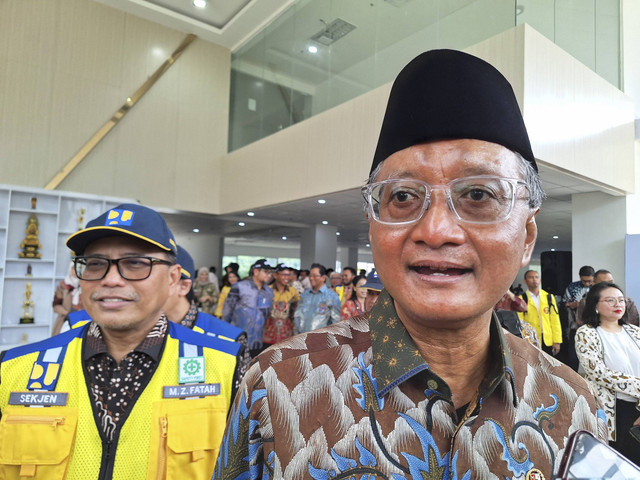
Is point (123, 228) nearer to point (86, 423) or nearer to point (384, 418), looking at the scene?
point (86, 423)

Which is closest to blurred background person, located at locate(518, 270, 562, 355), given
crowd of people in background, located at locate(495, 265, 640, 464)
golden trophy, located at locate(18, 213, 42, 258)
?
crowd of people in background, located at locate(495, 265, 640, 464)

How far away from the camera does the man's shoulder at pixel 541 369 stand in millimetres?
778

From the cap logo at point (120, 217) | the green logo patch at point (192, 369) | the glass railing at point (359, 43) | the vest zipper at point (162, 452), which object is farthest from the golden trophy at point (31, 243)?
the vest zipper at point (162, 452)

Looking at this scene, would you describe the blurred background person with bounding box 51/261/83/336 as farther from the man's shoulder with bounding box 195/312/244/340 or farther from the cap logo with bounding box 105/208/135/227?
the cap logo with bounding box 105/208/135/227

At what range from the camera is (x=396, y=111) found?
0.71 meters

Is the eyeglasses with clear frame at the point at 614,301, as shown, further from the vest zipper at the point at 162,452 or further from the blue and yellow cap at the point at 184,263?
the vest zipper at the point at 162,452

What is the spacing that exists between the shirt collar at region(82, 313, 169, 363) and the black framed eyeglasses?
0.17m

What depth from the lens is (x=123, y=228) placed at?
1280 mm

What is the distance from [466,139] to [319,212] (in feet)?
27.6

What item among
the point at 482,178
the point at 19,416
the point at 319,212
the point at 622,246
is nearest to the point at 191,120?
the point at 319,212

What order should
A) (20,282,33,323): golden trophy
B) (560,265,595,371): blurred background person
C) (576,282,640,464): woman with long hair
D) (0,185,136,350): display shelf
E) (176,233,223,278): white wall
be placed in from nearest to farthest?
(576,282,640,464): woman with long hair, (560,265,595,371): blurred background person, (0,185,136,350): display shelf, (20,282,33,323): golden trophy, (176,233,223,278): white wall

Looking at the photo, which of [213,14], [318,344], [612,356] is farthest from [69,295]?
[213,14]

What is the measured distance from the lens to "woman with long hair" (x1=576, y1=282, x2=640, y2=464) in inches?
104

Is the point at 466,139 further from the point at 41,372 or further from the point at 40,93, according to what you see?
the point at 40,93
